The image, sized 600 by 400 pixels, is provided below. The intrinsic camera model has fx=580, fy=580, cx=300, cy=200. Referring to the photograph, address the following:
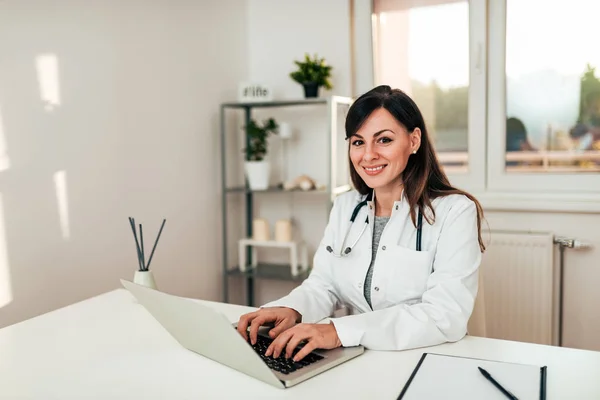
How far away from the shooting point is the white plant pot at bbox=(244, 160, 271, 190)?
3.03 m

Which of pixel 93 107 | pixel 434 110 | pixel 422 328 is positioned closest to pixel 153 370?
pixel 422 328

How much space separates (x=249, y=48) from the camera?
3326 mm

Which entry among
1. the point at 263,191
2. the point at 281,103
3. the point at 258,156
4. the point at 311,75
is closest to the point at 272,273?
the point at 263,191

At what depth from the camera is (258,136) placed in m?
2.99

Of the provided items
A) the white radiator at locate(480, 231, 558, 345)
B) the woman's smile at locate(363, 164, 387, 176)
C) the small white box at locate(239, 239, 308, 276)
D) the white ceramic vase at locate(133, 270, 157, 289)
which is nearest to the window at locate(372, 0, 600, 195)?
the white radiator at locate(480, 231, 558, 345)

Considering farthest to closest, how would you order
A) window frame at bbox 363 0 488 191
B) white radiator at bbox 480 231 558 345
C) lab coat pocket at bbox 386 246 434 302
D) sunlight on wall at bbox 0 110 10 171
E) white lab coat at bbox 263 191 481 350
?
window frame at bbox 363 0 488 191
white radiator at bbox 480 231 558 345
sunlight on wall at bbox 0 110 10 171
lab coat pocket at bbox 386 246 434 302
white lab coat at bbox 263 191 481 350

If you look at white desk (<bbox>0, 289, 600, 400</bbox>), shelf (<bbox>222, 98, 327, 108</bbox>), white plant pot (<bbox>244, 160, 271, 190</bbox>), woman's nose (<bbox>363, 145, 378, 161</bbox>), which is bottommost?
white desk (<bbox>0, 289, 600, 400</bbox>)

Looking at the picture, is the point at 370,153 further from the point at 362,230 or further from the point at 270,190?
the point at 270,190

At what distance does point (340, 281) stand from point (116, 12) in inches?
59.7

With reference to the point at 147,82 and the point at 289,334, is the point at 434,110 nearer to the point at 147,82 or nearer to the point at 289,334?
the point at 147,82

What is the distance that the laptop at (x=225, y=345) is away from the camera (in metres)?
1.10

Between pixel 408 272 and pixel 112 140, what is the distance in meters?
1.42

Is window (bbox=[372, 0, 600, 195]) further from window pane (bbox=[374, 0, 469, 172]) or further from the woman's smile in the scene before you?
the woman's smile

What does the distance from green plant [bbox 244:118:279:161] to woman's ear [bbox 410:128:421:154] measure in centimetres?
139
